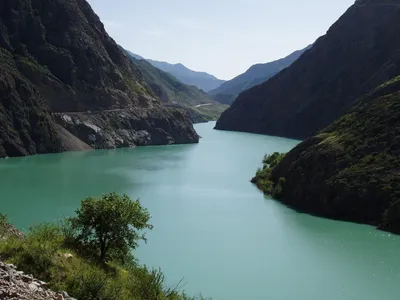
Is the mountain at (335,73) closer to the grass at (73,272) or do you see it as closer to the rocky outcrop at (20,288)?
the grass at (73,272)

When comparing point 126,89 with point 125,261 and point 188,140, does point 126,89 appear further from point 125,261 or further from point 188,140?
point 125,261

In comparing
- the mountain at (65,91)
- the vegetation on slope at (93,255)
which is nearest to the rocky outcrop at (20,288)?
the vegetation on slope at (93,255)

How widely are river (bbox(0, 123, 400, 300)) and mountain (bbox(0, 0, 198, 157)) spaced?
19.2 metres

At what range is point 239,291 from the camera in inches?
949

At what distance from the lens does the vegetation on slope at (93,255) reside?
13.5 metres

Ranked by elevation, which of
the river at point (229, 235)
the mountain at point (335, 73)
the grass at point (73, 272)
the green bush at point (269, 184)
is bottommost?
the river at point (229, 235)

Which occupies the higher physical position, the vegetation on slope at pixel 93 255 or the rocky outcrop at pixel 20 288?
the rocky outcrop at pixel 20 288

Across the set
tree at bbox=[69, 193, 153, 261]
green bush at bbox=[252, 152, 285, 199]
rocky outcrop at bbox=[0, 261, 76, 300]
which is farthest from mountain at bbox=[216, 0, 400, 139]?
rocky outcrop at bbox=[0, 261, 76, 300]

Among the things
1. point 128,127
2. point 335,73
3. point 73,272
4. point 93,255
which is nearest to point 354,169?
point 93,255

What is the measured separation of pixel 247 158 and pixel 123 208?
74132 millimetres

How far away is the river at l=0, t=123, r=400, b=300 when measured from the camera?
2552 cm

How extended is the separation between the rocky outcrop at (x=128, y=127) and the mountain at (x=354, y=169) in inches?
2283

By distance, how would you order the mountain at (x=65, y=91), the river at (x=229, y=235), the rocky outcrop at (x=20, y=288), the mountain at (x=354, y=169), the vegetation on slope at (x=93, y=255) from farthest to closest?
the mountain at (x=65, y=91) < the mountain at (x=354, y=169) < the river at (x=229, y=235) < the vegetation on slope at (x=93, y=255) < the rocky outcrop at (x=20, y=288)

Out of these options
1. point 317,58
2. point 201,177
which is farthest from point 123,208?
point 317,58
